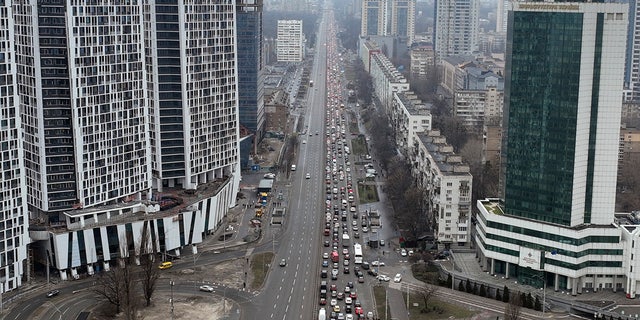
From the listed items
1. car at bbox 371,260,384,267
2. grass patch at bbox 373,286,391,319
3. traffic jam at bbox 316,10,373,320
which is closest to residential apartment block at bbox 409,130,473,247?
car at bbox 371,260,384,267

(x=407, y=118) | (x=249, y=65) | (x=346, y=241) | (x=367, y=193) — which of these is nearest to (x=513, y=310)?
(x=346, y=241)

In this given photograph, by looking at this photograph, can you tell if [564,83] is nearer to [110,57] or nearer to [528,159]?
[528,159]

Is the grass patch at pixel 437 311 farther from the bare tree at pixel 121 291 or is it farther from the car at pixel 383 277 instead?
the bare tree at pixel 121 291

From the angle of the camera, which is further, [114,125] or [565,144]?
[114,125]

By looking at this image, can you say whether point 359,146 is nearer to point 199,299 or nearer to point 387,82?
point 387,82

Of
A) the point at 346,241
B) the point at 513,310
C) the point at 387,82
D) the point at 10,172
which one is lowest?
the point at 346,241

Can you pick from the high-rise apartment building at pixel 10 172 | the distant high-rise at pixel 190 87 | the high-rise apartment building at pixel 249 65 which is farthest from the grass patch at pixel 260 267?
the high-rise apartment building at pixel 249 65
